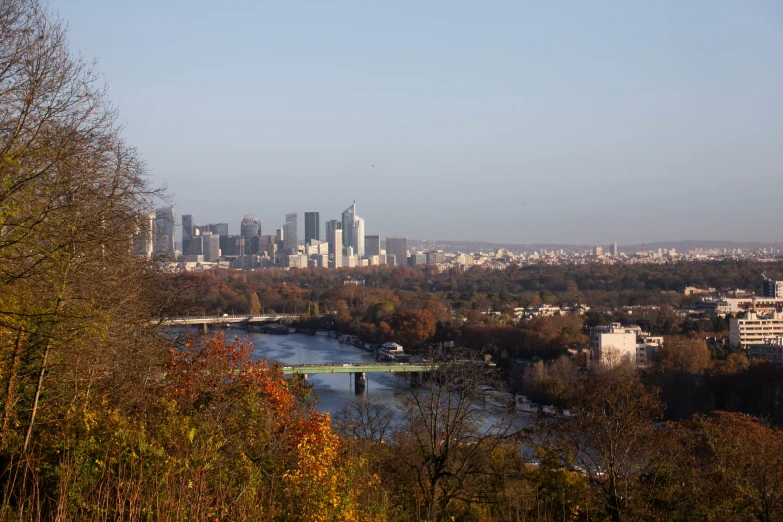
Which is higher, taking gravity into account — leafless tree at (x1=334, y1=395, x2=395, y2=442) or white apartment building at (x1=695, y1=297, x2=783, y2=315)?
leafless tree at (x1=334, y1=395, x2=395, y2=442)

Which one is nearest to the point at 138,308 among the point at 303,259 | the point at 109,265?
the point at 109,265

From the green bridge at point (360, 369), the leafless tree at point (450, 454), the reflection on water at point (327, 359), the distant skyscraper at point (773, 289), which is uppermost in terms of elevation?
the leafless tree at point (450, 454)

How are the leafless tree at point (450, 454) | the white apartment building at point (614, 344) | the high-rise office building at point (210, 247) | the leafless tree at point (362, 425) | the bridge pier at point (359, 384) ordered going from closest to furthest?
the leafless tree at point (450, 454) < the leafless tree at point (362, 425) < the bridge pier at point (359, 384) < the white apartment building at point (614, 344) < the high-rise office building at point (210, 247)

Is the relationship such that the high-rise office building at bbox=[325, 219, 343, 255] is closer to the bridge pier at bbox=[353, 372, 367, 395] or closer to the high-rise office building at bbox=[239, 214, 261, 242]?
the high-rise office building at bbox=[239, 214, 261, 242]

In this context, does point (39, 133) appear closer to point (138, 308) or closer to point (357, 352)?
point (138, 308)

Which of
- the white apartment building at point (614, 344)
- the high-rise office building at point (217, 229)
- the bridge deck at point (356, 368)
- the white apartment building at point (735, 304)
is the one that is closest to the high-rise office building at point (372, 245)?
the high-rise office building at point (217, 229)

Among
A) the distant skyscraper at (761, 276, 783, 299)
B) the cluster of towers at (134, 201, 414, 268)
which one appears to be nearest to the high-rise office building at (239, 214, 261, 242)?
the cluster of towers at (134, 201, 414, 268)

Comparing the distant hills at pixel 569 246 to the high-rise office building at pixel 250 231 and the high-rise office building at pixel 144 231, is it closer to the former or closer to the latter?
the high-rise office building at pixel 250 231
